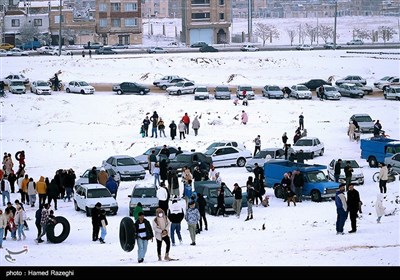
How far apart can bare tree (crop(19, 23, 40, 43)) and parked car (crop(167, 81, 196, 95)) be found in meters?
64.6

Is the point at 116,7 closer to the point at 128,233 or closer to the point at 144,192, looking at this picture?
the point at 144,192

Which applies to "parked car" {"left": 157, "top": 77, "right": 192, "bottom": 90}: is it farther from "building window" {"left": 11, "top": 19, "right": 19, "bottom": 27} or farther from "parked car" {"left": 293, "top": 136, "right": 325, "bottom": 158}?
"building window" {"left": 11, "top": 19, "right": 19, "bottom": 27}

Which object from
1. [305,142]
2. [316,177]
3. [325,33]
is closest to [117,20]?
[325,33]

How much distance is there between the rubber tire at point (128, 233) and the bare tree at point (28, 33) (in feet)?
366

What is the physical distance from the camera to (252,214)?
3119 centimetres

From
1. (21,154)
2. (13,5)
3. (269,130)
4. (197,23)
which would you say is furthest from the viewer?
(13,5)

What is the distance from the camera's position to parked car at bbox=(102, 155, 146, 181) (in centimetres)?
4047

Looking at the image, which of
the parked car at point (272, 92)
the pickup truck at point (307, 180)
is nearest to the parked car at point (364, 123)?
the parked car at point (272, 92)

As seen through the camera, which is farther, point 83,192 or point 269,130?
point 269,130

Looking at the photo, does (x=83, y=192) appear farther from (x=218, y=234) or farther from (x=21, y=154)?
(x=21, y=154)

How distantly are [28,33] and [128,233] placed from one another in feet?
370

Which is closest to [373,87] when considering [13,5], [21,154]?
[21,154]
